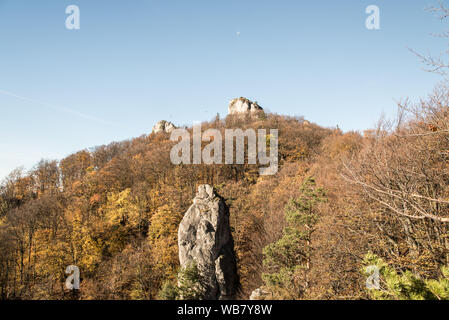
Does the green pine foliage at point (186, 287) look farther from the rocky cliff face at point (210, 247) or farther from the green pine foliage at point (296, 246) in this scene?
the green pine foliage at point (296, 246)

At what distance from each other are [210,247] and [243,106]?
281 feet

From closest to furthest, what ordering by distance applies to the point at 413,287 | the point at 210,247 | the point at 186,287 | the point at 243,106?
the point at 413,287 → the point at 186,287 → the point at 210,247 → the point at 243,106

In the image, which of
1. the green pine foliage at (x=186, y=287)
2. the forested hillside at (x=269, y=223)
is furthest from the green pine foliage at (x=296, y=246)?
the green pine foliage at (x=186, y=287)

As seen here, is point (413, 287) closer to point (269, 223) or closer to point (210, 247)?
point (210, 247)

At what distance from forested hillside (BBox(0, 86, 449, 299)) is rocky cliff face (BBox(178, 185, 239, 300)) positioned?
3.15 m

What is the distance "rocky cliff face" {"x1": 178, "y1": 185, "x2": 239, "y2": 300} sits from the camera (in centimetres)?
1850

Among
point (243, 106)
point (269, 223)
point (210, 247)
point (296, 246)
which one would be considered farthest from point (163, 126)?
point (296, 246)

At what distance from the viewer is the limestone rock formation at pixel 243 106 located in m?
97.5

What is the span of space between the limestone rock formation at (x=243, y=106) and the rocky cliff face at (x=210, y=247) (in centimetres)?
7917

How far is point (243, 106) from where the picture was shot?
324 ft
